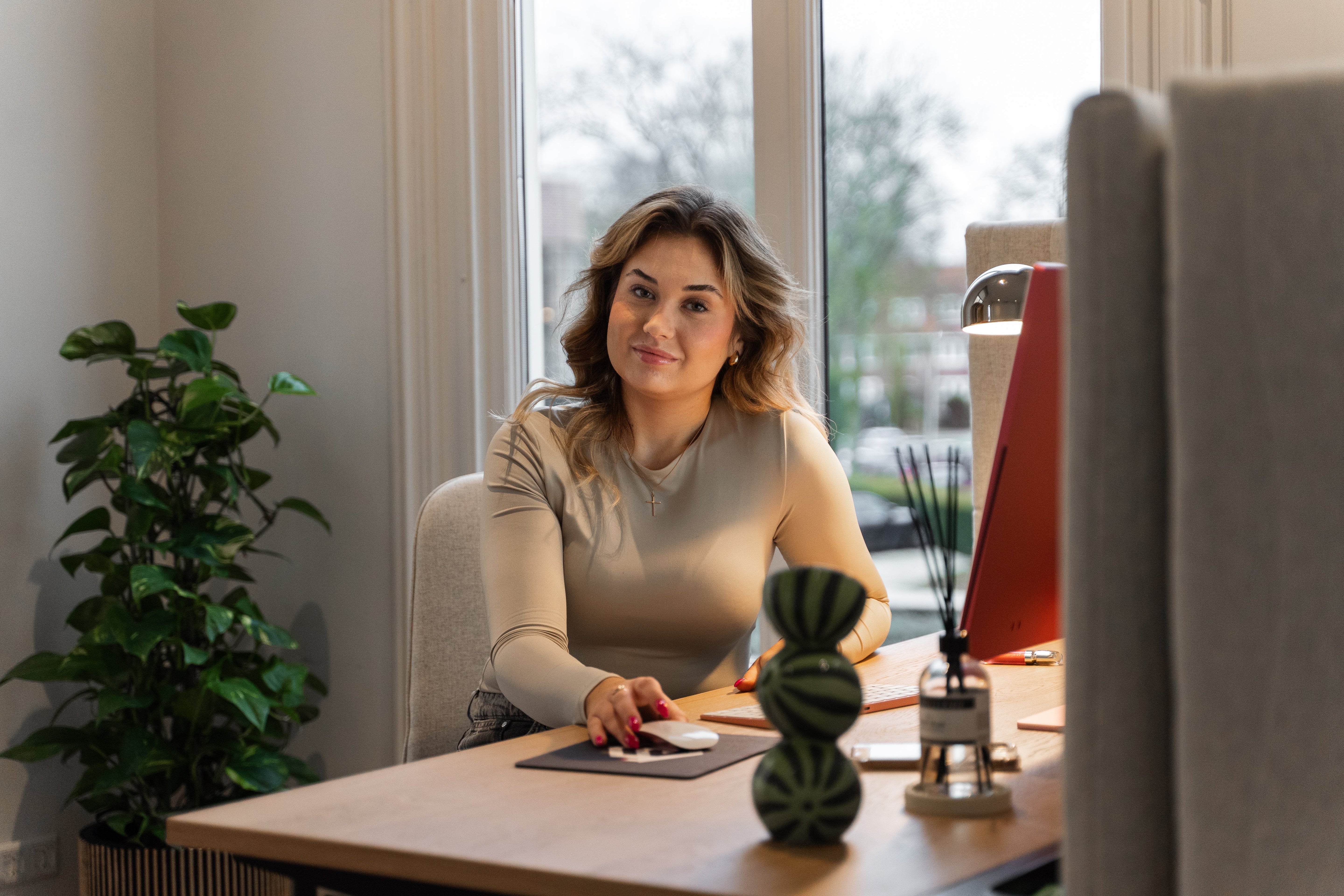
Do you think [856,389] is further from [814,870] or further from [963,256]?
[814,870]

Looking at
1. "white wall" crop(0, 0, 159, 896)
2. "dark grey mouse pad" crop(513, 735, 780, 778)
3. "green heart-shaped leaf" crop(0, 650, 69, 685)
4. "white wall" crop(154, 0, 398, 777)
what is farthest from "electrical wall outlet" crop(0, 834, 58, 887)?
"dark grey mouse pad" crop(513, 735, 780, 778)

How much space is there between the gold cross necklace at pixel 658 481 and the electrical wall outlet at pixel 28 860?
6.01 ft

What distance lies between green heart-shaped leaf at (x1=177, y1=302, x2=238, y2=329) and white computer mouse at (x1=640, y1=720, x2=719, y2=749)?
181cm

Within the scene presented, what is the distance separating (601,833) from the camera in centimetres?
89

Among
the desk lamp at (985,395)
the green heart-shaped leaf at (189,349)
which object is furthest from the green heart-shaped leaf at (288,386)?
the desk lamp at (985,395)

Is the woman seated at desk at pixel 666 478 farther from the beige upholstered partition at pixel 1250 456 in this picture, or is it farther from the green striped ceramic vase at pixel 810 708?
the beige upholstered partition at pixel 1250 456

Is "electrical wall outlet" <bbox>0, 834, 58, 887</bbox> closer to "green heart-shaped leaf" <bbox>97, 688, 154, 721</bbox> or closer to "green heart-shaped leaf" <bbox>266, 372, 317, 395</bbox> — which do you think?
"green heart-shaped leaf" <bbox>97, 688, 154, 721</bbox>

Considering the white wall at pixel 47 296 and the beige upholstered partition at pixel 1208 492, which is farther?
the white wall at pixel 47 296

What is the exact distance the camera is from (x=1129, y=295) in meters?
0.66

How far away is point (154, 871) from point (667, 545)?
145 cm

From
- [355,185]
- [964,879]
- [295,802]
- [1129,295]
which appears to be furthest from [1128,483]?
[355,185]

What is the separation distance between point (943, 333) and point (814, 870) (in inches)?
72.7

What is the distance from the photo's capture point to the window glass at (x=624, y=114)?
106 inches

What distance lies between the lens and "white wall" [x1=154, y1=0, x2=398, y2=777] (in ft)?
9.55
